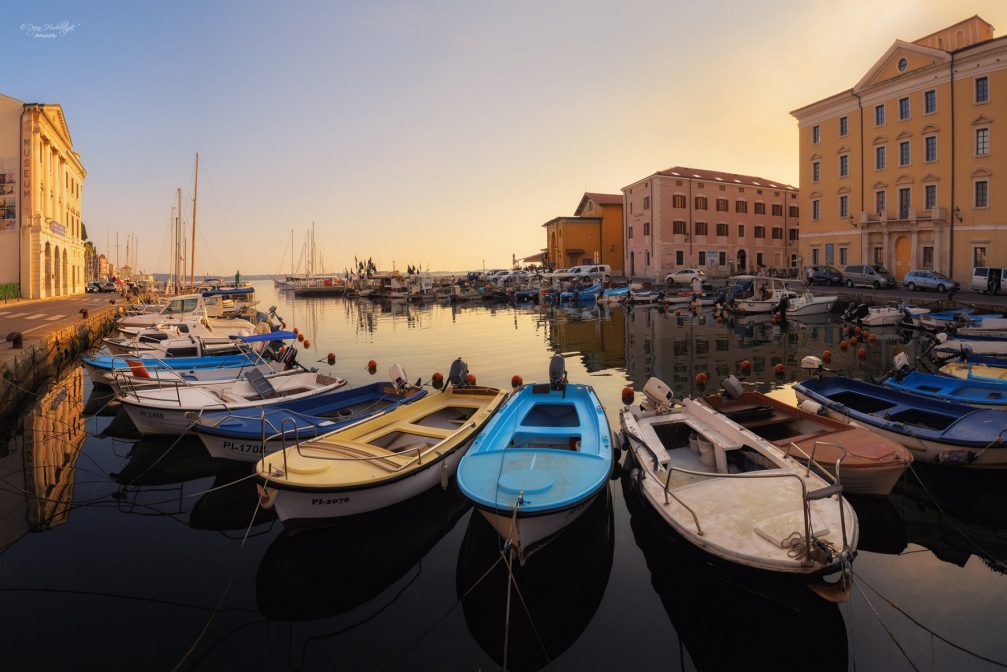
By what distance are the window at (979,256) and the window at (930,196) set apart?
4.17 metres

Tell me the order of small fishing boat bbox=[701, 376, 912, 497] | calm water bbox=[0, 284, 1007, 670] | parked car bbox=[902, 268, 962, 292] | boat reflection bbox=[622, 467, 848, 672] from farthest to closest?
1. parked car bbox=[902, 268, 962, 292]
2. small fishing boat bbox=[701, 376, 912, 497]
3. calm water bbox=[0, 284, 1007, 670]
4. boat reflection bbox=[622, 467, 848, 672]

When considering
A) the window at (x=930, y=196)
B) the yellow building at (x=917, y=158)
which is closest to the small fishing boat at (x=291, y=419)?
the yellow building at (x=917, y=158)

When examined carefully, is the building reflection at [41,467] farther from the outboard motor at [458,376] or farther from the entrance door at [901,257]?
A: the entrance door at [901,257]

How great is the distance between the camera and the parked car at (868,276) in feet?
132

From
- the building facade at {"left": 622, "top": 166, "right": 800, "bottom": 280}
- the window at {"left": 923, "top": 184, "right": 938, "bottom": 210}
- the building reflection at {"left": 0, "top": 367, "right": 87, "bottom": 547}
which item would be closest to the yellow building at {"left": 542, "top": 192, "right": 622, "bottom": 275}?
the building facade at {"left": 622, "top": 166, "right": 800, "bottom": 280}

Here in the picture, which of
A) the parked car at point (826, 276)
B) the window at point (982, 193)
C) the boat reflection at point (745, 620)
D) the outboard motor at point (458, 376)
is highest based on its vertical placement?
the window at point (982, 193)

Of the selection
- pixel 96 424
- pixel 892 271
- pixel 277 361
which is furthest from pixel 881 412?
pixel 892 271

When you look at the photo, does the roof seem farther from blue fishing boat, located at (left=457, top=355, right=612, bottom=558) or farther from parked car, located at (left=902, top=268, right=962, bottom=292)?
blue fishing boat, located at (left=457, top=355, right=612, bottom=558)

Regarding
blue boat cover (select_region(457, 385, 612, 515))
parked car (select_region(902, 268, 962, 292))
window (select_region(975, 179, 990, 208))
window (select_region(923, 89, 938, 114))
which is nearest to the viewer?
blue boat cover (select_region(457, 385, 612, 515))

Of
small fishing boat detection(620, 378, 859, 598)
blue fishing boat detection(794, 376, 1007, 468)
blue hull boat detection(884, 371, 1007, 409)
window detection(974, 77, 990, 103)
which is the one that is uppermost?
window detection(974, 77, 990, 103)

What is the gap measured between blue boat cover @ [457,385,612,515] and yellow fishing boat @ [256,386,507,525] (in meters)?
0.66

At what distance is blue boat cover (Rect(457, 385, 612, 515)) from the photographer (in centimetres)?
621

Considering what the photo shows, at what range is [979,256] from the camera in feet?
124

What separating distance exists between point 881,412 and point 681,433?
165 inches
